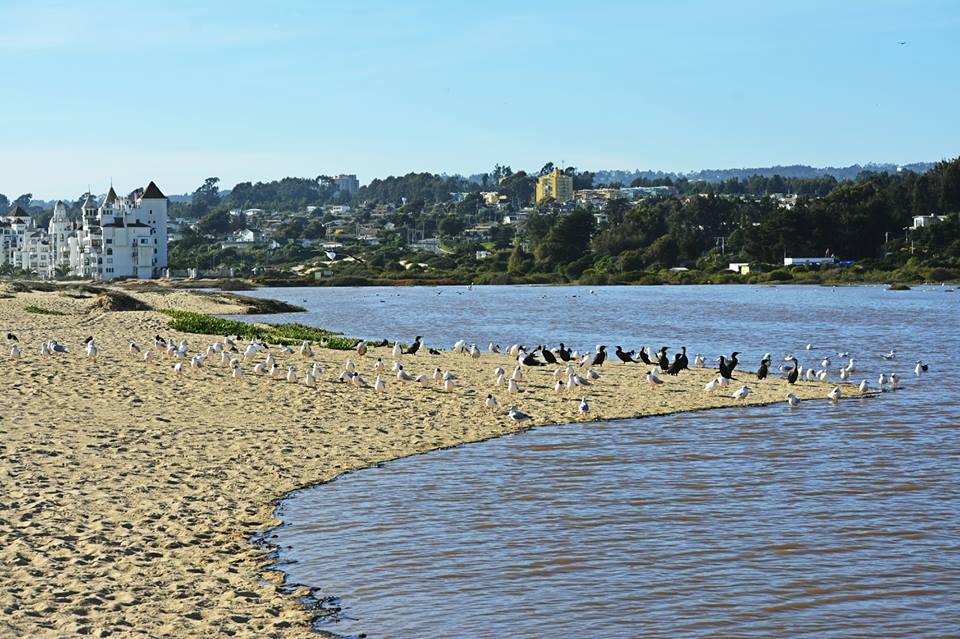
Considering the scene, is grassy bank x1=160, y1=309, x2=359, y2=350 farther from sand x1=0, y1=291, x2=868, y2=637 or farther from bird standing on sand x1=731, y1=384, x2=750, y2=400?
bird standing on sand x1=731, y1=384, x2=750, y2=400

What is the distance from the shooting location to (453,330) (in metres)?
49.3

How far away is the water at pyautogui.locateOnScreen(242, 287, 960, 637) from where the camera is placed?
10.2 meters

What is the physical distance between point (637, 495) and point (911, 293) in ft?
264

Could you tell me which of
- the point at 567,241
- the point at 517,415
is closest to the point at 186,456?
the point at 517,415

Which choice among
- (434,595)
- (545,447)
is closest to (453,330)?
(545,447)

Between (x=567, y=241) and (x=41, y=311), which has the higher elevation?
(x=567, y=241)

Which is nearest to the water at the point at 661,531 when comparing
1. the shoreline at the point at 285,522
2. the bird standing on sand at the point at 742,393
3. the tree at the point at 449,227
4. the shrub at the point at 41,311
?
the shoreline at the point at 285,522

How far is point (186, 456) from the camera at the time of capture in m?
15.5

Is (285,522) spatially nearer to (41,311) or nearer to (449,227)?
(41,311)

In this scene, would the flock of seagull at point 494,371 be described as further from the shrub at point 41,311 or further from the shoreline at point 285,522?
the shrub at point 41,311

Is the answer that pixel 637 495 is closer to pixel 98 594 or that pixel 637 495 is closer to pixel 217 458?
pixel 217 458

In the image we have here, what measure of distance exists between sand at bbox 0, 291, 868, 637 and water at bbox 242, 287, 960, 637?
0.76 m

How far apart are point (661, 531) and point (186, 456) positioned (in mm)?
6354

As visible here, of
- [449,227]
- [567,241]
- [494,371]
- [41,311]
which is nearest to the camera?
[494,371]
